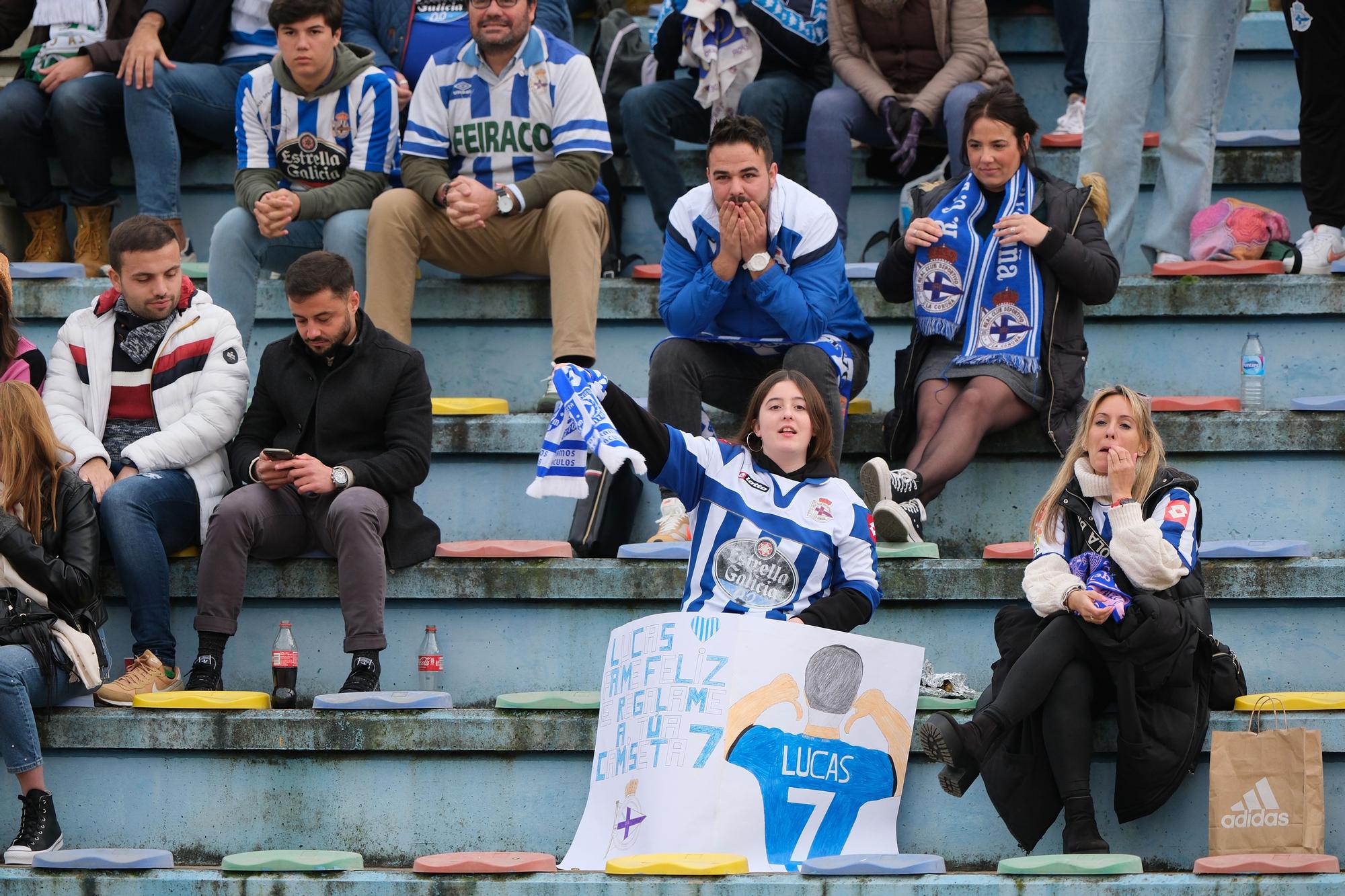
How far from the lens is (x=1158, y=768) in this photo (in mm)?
3812

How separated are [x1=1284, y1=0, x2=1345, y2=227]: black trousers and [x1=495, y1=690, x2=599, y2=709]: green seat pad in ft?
9.77

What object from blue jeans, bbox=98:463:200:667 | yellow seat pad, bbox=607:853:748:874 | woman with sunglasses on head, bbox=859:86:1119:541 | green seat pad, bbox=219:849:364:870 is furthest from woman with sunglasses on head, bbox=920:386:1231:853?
blue jeans, bbox=98:463:200:667

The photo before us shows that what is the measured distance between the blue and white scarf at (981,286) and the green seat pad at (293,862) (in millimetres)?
2192

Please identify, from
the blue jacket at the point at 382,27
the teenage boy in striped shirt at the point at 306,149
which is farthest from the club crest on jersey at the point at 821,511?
the blue jacket at the point at 382,27

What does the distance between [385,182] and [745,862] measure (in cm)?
289

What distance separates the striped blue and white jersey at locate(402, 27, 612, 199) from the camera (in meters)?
5.55

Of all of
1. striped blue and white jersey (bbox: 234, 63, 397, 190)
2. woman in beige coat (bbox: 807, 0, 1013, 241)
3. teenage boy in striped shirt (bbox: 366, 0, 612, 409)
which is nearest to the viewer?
teenage boy in striped shirt (bbox: 366, 0, 612, 409)

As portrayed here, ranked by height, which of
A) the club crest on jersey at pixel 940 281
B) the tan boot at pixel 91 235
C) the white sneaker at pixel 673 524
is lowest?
the white sneaker at pixel 673 524

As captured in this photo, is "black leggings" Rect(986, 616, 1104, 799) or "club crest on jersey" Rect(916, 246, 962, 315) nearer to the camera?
"black leggings" Rect(986, 616, 1104, 799)

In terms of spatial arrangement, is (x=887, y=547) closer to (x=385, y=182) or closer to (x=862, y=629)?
(x=862, y=629)

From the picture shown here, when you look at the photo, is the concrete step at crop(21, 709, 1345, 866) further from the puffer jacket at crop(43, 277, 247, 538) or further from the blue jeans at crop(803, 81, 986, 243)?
the blue jeans at crop(803, 81, 986, 243)

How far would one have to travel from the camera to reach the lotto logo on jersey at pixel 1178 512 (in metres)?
3.88

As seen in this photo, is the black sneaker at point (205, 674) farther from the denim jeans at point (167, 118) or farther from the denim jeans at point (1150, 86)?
the denim jeans at point (1150, 86)

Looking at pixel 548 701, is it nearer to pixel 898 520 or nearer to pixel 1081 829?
pixel 898 520
